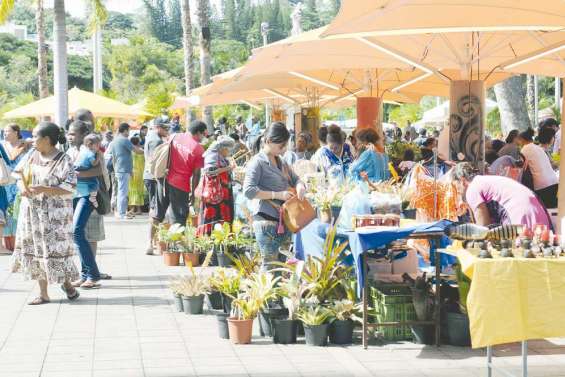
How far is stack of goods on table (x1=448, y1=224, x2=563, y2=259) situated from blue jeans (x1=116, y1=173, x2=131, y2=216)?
42.0 ft

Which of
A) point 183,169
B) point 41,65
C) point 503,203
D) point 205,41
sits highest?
point 41,65

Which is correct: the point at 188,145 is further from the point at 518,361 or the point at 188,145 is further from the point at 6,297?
the point at 518,361

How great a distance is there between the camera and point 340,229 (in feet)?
27.7

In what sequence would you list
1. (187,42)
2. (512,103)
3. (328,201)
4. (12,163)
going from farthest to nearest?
(187,42) < (512,103) < (12,163) < (328,201)

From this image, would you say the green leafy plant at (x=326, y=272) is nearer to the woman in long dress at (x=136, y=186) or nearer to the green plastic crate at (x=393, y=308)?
the green plastic crate at (x=393, y=308)

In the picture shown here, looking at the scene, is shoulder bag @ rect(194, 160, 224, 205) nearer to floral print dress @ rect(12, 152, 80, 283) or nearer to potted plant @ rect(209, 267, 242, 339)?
floral print dress @ rect(12, 152, 80, 283)

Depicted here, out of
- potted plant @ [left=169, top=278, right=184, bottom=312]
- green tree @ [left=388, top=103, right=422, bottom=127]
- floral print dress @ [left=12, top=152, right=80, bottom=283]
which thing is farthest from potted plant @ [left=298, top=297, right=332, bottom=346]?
green tree @ [left=388, top=103, right=422, bottom=127]

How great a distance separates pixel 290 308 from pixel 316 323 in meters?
0.30

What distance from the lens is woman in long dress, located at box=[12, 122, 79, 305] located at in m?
9.32

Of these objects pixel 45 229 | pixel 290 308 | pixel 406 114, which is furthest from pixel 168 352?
pixel 406 114

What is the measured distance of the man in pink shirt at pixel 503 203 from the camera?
7270 millimetres

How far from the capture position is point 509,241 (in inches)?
252


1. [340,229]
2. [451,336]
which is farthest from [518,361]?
[340,229]

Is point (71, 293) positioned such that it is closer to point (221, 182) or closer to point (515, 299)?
point (221, 182)
